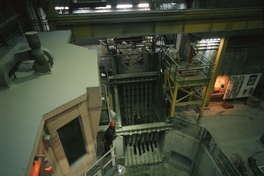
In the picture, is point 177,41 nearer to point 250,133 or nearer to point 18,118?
point 250,133

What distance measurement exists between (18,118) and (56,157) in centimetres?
171

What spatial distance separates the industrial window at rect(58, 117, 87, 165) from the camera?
4.34m

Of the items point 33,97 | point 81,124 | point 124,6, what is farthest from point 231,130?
point 124,6

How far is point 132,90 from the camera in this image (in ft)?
42.8

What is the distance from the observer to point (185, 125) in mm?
9930

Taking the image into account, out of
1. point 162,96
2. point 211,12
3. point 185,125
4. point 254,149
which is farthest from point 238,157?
point 211,12

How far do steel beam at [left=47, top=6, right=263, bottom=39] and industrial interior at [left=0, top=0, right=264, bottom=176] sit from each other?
0.05 meters

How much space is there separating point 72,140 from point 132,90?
8.64 m

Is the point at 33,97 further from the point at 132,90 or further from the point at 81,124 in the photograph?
the point at 132,90

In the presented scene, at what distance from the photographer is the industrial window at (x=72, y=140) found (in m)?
4.34

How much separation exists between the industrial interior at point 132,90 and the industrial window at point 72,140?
34 millimetres

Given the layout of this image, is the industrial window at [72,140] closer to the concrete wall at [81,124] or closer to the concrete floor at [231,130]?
the concrete wall at [81,124]

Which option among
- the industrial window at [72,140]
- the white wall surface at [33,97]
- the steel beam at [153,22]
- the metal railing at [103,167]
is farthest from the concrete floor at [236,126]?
the white wall surface at [33,97]

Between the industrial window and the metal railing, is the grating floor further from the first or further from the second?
the industrial window
